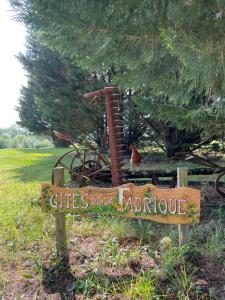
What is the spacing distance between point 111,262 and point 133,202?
0.44m

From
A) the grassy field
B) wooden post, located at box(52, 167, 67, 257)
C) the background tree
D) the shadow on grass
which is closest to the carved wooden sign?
wooden post, located at box(52, 167, 67, 257)

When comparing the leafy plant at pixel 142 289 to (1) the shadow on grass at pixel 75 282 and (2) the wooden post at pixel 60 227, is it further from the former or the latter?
(2) the wooden post at pixel 60 227

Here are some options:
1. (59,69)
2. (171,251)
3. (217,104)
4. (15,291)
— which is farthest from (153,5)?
(59,69)

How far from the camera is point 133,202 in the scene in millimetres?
2506

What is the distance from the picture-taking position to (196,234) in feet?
9.70

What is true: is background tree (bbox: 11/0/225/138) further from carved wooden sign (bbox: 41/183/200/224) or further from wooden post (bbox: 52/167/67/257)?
wooden post (bbox: 52/167/67/257)

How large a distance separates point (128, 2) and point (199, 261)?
69.2 inches

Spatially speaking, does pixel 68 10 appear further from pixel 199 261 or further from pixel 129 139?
pixel 129 139

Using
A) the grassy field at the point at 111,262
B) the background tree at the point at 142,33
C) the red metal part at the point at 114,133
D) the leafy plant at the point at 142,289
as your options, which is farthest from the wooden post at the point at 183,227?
the red metal part at the point at 114,133

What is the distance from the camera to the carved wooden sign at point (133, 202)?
2393mm

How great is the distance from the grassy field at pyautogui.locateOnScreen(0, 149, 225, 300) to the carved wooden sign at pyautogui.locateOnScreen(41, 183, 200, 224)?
0.23 metres

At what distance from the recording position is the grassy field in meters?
2.15

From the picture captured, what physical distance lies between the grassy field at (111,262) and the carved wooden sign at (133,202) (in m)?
0.23

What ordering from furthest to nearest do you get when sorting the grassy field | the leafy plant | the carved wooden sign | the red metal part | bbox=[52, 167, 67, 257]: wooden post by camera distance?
the red metal part < bbox=[52, 167, 67, 257]: wooden post < the carved wooden sign < the grassy field < the leafy plant
